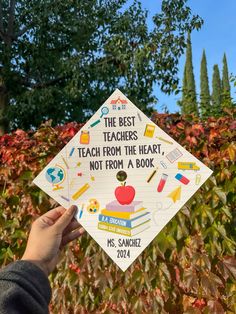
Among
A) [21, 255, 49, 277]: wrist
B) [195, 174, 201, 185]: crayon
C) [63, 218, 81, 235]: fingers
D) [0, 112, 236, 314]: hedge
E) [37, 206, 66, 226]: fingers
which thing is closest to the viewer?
[21, 255, 49, 277]: wrist

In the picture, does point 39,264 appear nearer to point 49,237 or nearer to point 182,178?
point 49,237

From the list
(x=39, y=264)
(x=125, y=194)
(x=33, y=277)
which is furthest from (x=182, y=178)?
(x=33, y=277)

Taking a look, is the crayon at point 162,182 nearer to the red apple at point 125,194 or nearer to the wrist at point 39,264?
the red apple at point 125,194

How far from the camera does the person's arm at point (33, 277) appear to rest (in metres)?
0.73

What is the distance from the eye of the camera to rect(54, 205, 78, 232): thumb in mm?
1287

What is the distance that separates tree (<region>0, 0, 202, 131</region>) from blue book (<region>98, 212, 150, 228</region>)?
7438 mm

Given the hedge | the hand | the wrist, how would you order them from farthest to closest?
the hedge → the hand → the wrist

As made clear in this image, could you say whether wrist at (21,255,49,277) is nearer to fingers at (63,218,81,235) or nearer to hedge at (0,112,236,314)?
fingers at (63,218,81,235)

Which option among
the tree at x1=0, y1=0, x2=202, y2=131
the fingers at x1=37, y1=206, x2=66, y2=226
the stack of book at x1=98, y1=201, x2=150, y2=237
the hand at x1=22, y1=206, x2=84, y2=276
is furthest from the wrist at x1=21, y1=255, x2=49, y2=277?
the tree at x1=0, y1=0, x2=202, y2=131

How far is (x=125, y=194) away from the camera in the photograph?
5.34ft

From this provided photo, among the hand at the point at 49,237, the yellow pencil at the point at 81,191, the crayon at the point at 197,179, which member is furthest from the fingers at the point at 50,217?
the crayon at the point at 197,179

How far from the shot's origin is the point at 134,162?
5.77ft

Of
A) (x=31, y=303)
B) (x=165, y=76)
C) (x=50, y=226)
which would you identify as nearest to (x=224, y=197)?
(x=50, y=226)

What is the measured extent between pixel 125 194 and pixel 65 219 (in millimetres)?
285
